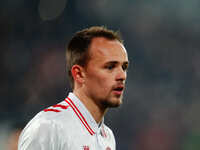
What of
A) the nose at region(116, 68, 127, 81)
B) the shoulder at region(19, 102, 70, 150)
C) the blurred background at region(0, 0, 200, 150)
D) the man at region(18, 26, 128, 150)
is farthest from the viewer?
the blurred background at region(0, 0, 200, 150)

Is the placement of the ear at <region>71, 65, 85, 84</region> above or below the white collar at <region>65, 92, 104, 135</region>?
above

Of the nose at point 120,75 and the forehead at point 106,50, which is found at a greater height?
the forehead at point 106,50

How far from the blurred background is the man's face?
16.9 feet

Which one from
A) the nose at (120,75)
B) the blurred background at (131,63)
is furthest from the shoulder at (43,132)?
the blurred background at (131,63)

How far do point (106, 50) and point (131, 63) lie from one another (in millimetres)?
6336

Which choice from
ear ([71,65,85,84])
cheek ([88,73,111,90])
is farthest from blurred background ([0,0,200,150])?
cheek ([88,73,111,90])

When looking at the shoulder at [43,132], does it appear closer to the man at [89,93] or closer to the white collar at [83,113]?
the man at [89,93]

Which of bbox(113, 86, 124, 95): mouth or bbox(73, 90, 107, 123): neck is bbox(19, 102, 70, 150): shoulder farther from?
bbox(113, 86, 124, 95): mouth

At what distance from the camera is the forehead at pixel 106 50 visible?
2010 mm

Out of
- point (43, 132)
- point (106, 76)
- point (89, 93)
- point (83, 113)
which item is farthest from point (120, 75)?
point (43, 132)

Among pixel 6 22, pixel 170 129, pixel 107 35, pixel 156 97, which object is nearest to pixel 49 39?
pixel 6 22

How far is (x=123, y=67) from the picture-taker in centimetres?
205

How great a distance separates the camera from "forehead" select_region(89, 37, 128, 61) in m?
2.01

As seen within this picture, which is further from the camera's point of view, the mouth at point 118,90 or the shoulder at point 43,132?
the mouth at point 118,90
